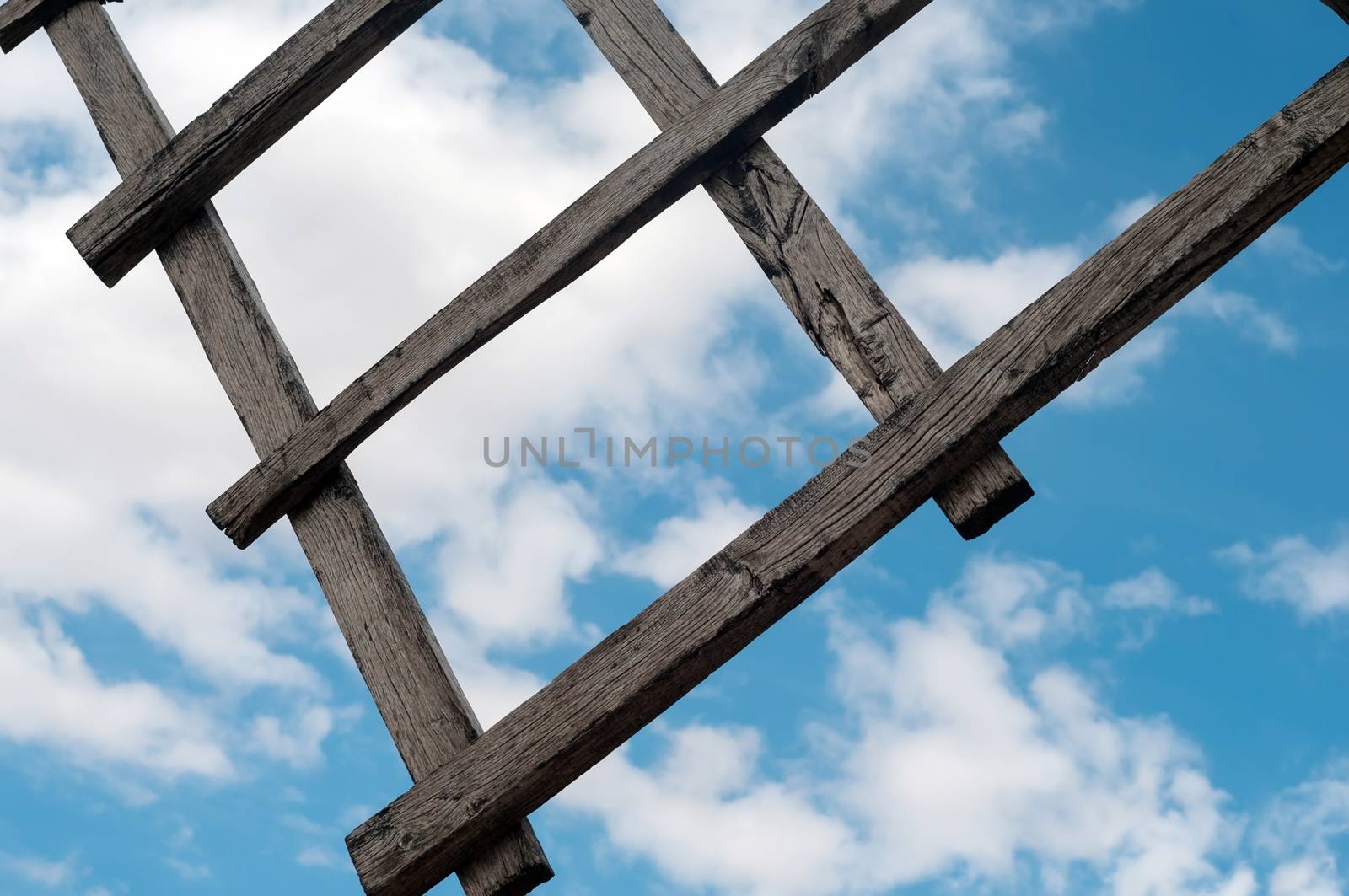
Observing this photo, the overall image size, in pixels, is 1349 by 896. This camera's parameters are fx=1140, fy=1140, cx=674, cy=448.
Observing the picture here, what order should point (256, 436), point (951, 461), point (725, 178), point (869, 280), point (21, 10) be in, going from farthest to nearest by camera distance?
point (21, 10), point (256, 436), point (725, 178), point (869, 280), point (951, 461)

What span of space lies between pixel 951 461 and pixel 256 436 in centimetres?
138

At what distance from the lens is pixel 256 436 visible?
7.56 feet

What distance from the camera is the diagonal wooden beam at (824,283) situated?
184cm

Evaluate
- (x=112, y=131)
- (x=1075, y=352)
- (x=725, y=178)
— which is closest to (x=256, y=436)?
(x=112, y=131)

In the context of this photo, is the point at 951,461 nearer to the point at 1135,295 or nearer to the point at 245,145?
the point at 1135,295

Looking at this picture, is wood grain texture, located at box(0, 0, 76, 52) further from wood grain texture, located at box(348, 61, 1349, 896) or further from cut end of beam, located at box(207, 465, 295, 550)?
wood grain texture, located at box(348, 61, 1349, 896)

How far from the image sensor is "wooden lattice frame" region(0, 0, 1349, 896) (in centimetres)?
183

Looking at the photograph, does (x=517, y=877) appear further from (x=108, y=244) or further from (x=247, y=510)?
(x=108, y=244)

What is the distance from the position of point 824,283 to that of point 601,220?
0.44 m

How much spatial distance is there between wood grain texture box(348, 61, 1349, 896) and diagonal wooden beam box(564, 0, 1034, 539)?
52mm

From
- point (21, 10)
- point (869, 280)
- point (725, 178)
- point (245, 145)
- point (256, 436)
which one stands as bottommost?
point (869, 280)

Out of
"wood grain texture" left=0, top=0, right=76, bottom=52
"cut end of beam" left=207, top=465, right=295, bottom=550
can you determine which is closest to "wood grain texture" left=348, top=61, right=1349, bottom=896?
"cut end of beam" left=207, top=465, right=295, bottom=550

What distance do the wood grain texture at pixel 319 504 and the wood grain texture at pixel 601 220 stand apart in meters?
0.13

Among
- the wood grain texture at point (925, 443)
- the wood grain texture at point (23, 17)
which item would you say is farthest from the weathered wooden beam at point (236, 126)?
the wood grain texture at point (925, 443)
